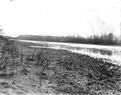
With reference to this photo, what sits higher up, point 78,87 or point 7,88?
point 7,88

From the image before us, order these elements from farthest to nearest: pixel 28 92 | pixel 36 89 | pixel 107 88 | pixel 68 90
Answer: pixel 107 88 → pixel 68 90 → pixel 36 89 → pixel 28 92

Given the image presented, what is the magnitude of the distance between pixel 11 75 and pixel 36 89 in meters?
A: 2.12

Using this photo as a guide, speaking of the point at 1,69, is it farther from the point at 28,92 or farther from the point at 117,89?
the point at 117,89

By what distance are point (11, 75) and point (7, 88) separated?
1825mm

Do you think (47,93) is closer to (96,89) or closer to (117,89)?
(96,89)

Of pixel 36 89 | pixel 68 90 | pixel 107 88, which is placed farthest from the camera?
pixel 107 88

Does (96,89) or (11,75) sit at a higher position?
(11,75)

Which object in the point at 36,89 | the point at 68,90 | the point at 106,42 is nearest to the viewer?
the point at 36,89

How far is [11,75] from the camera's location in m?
7.06

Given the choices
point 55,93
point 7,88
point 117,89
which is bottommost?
point 117,89

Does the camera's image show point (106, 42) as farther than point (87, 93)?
Yes

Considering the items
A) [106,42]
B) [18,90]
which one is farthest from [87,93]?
[106,42]

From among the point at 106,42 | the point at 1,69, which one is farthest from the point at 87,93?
the point at 106,42

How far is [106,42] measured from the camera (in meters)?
85.1
